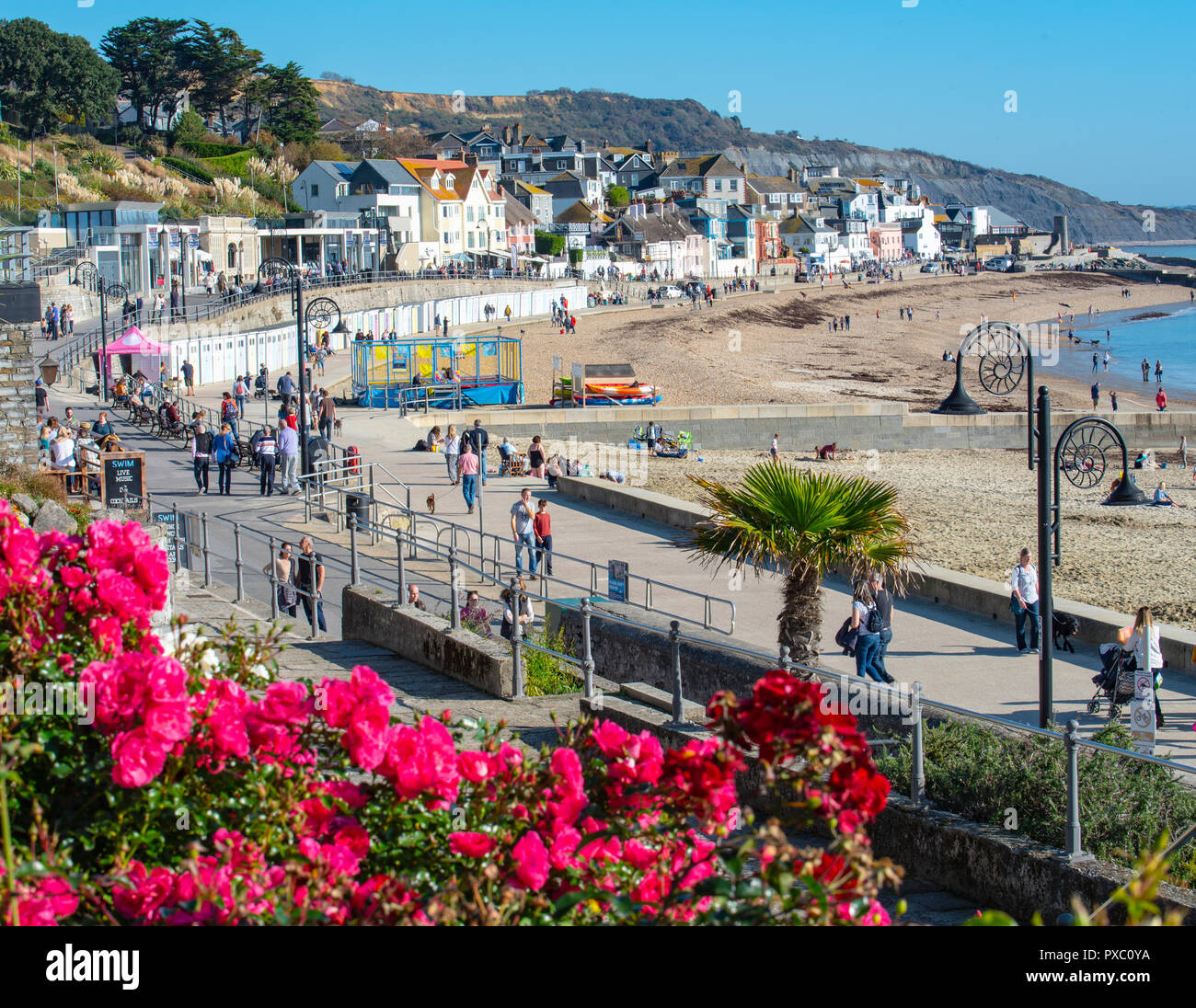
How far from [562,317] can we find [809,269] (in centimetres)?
8498

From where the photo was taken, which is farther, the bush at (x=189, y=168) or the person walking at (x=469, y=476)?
the bush at (x=189, y=168)

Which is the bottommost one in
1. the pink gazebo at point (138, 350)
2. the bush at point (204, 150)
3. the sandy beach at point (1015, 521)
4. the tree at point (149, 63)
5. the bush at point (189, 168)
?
the sandy beach at point (1015, 521)

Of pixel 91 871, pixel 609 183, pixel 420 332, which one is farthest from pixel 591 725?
pixel 609 183

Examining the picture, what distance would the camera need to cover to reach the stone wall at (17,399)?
1753cm

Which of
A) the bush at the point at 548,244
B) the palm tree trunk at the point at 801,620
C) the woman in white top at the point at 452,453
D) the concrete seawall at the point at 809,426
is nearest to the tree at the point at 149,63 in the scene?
the bush at the point at 548,244

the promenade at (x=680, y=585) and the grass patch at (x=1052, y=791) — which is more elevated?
the grass patch at (x=1052, y=791)

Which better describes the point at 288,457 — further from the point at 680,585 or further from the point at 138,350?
the point at 138,350

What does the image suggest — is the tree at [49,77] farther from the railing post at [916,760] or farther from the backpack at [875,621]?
the railing post at [916,760]

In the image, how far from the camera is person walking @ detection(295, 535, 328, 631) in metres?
12.4

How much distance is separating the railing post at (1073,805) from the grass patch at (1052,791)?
8.5 inches

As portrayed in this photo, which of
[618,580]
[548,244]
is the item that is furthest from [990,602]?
[548,244]

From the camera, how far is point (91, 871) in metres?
3.39

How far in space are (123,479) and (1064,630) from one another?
11.9m

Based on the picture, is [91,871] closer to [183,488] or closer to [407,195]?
[183,488]
